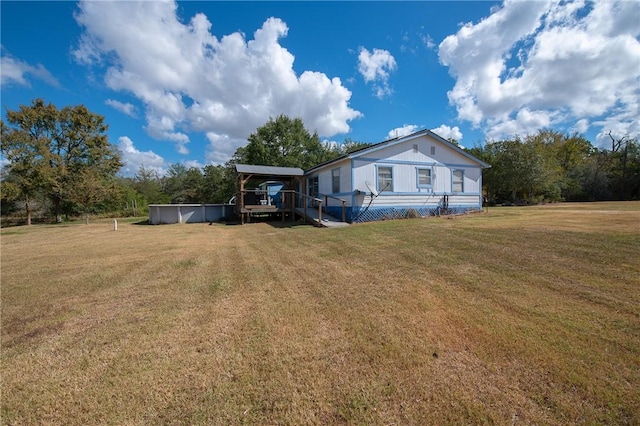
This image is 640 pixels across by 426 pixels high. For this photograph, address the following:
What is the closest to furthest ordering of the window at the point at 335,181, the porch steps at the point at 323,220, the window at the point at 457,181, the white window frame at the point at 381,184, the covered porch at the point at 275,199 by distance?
the porch steps at the point at 323,220, the white window frame at the point at 381,184, the covered porch at the point at 275,199, the window at the point at 335,181, the window at the point at 457,181

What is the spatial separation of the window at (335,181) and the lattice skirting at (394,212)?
210 centimetres

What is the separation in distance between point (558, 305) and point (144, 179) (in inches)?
1990

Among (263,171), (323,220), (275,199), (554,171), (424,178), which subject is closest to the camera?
(323,220)

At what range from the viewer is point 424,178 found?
15008 mm

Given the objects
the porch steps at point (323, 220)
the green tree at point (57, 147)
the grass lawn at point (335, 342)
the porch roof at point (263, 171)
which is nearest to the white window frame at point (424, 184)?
the porch steps at point (323, 220)

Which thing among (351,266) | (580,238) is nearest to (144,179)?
(351,266)

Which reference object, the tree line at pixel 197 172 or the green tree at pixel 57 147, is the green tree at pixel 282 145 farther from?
the green tree at pixel 57 147

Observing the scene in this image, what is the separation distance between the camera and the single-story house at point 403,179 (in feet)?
43.7

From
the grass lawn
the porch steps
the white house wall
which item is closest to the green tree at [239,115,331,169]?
the porch steps

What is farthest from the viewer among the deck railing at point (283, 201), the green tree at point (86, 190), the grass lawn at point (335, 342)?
the green tree at point (86, 190)

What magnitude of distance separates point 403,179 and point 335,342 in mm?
12711

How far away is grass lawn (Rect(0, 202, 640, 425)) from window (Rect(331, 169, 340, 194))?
938cm

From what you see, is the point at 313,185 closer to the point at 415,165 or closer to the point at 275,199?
the point at 275,199

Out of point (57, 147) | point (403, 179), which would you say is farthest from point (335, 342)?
point (57, 147)
